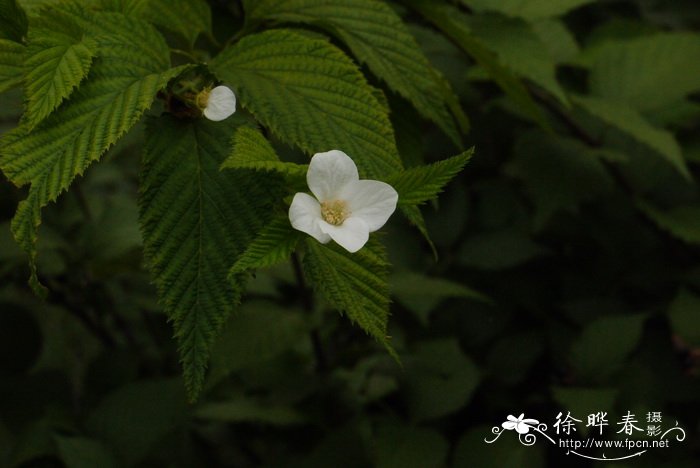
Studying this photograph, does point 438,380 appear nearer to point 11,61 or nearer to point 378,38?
point 378,38

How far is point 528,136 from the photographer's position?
1308 millimetres

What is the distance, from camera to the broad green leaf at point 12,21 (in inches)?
24.3

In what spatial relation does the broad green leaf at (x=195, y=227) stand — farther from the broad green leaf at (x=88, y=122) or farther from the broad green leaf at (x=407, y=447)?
the broad green leaf at (x=407, y=447)

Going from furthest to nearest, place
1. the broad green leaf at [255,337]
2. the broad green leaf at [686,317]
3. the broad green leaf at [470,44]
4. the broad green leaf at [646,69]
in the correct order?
the broad green leaf at [646,69] → the broad green leaf at [686,317] → the broad green leaf at [255,337] → the broad green leaf at [470,44]

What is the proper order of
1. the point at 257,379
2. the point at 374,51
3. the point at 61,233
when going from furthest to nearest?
1. the point at 61,233
2. the point at 257,379
3. the point at 374,51

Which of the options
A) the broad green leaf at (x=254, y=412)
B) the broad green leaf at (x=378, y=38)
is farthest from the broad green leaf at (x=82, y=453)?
the broad green leaf at (x=378, y=38)

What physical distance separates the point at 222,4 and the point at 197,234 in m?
0.51

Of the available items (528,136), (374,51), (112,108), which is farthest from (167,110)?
(528,136)

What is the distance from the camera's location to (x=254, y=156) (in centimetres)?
53

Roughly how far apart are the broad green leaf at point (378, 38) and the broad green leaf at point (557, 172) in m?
0.54

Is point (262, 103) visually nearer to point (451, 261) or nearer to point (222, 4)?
point (222, 4)

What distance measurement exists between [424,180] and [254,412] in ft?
2.12

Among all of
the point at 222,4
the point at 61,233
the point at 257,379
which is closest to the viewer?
the point at 222,4

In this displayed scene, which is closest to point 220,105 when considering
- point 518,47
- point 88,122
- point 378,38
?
point 88,122
